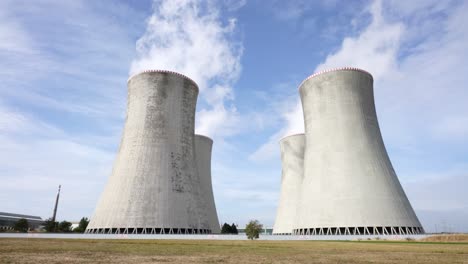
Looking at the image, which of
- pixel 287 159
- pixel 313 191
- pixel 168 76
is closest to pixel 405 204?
pixel 313 191

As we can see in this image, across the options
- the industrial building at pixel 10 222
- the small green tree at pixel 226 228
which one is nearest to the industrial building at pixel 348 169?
the small green tree at pixel 226 228

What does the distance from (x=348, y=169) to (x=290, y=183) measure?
1486cm

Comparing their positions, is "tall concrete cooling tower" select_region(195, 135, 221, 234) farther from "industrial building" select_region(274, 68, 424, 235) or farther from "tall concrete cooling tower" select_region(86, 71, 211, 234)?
"industrial building" select_region(274, 68, 424, 235)

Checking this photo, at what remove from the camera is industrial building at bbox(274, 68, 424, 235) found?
26.0 m

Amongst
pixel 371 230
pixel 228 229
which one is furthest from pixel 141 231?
pixel 228 229

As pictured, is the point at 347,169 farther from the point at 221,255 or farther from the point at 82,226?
the point at 82,226

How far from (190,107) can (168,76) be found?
12.4 feet

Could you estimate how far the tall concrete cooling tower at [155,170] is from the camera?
2867 cm

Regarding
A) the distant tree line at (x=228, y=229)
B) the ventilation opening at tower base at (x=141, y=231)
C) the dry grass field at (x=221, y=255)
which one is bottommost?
the dry grass field at (x=221, y=255)

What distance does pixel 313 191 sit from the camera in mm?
28406

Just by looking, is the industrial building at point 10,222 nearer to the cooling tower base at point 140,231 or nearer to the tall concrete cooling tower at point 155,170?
the cooling tower base at point 140,231

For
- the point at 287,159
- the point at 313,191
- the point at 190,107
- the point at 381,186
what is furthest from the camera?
the point at 287,159

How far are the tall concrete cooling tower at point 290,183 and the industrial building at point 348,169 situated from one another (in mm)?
10341

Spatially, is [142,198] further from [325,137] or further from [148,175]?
[325,137]
